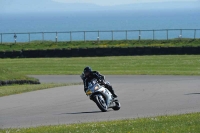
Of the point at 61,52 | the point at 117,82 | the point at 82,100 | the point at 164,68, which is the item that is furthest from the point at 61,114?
the point at 61,52

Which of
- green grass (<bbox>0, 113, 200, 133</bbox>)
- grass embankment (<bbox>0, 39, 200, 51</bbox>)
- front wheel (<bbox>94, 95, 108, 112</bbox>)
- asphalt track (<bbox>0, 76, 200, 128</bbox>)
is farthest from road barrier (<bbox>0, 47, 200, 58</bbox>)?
green grass (<bbox>0, 113, 200, 133</bbox>)

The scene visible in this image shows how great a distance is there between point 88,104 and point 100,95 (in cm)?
224

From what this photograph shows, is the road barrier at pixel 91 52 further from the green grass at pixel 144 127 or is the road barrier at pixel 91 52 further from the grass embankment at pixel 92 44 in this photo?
the green grass at pixel 144 127

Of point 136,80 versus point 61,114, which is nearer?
point 61,114

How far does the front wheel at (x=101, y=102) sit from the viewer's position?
63.5 ft

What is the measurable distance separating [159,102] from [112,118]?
4448mm

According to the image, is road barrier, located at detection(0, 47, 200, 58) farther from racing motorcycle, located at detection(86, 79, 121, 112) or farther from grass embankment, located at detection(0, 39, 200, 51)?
racing motorcycle, located at detection(86, 79, 121, 112)

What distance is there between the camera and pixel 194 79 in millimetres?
31297

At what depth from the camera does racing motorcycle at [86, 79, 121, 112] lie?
63.2 ft

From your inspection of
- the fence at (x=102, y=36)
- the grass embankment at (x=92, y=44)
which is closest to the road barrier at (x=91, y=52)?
the grass embankment at (x=92, y=44)

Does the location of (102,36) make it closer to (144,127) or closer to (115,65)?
(115,65)

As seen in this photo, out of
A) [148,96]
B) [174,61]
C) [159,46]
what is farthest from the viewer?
[159,46]

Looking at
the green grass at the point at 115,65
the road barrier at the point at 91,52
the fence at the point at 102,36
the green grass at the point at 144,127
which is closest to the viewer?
the green grass at the point at 144,127

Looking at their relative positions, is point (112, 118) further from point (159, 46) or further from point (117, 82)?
point (159, 46)
